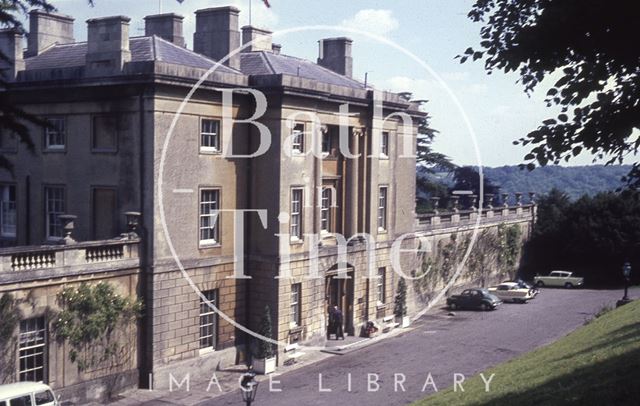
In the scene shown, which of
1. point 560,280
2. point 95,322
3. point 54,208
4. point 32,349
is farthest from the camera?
point 560,280

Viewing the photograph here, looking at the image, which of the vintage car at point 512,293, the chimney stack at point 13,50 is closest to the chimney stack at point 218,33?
the chimney stack at point 13,50

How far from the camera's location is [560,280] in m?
53.8

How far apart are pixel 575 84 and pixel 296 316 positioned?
65.7 feet

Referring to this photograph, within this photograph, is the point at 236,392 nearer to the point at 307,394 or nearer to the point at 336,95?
the point at 307,394

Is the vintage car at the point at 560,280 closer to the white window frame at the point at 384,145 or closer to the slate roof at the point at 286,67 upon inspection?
the white window frame at the point at 384,145

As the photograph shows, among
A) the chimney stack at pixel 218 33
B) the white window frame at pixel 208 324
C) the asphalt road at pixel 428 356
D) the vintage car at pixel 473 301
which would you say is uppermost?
the chimney stack at pixel 218 33

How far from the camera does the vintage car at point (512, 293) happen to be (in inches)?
1828

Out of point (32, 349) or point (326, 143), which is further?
point (326, 143)

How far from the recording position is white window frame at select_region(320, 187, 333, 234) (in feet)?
110

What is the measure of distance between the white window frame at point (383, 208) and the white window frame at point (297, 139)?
6915 millimetres

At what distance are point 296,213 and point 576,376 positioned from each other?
15.5 meters

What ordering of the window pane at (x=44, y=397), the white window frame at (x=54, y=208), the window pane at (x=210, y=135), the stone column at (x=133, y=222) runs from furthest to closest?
the white window frame at (x=54, y=208)
the window pane at (x=210, y=135)
the stone column at (x=133, y=222)
the window pane at (x=44, y=397)

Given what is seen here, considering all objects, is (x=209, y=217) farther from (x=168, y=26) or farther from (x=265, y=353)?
(x=168, y=26)

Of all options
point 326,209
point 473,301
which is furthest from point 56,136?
point 473,301
